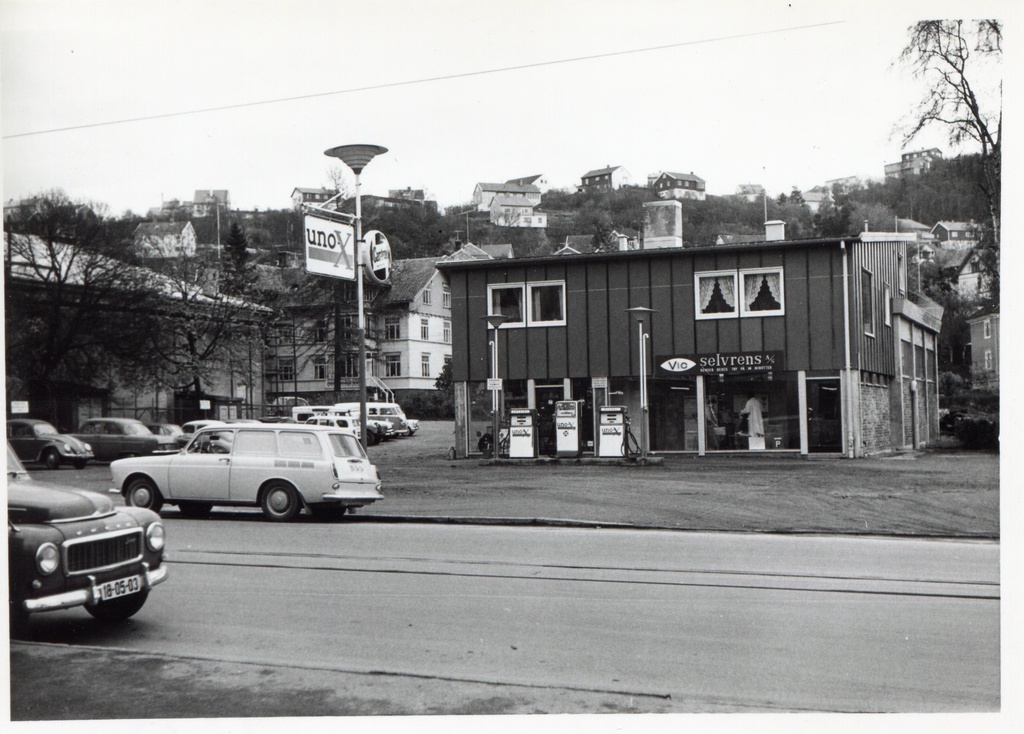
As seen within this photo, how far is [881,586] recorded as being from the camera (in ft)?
27.1

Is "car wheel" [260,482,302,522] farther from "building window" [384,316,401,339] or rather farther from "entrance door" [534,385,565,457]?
"entrance door" [534,385,565,457]

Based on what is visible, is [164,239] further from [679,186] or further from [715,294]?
[715,294]

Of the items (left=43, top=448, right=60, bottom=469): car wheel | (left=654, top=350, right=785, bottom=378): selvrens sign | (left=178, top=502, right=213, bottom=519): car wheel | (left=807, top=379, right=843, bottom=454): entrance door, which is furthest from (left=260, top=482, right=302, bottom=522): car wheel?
(left=807, top=379, right=843, bottom=454): entrance door

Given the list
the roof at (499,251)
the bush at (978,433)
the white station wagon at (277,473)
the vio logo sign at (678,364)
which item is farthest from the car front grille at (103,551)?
the vio logo sign at (678,364)

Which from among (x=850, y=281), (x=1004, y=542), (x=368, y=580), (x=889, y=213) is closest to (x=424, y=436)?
(x=850, y=281)

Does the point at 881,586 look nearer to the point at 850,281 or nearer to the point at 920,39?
the point at 920,39

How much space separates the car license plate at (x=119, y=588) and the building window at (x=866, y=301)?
19.0m

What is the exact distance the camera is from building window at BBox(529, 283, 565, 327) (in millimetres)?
23406

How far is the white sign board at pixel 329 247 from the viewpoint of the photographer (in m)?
12.0

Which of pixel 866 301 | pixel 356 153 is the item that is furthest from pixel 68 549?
pixel 866 301

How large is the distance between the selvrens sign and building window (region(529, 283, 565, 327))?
8.36 ft

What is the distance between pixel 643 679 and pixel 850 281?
17941 millimetres

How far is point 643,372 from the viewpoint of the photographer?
70.4ft

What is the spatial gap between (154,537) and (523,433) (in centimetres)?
1541
